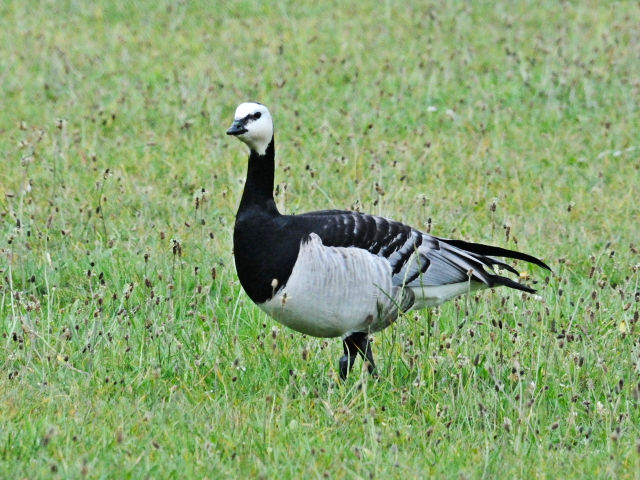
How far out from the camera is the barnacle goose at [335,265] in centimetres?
541

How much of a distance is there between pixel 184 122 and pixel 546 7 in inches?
225

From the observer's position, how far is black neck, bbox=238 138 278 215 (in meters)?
5.70

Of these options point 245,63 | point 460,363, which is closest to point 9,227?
point 460,363

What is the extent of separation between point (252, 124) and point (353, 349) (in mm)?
1270

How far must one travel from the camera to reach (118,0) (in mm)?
13805

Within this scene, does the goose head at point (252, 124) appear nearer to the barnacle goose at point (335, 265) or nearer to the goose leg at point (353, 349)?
the barnacle goose at point (335, 265)

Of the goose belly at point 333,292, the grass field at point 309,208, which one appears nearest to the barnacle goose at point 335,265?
the goose belly at point 333,292

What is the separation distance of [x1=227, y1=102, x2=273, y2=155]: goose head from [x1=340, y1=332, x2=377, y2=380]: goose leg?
1.12 m

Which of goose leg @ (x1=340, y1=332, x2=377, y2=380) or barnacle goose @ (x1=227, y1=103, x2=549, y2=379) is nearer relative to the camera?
barnacle goose @ (x1=227, y1=103, x2=549, y2=379)

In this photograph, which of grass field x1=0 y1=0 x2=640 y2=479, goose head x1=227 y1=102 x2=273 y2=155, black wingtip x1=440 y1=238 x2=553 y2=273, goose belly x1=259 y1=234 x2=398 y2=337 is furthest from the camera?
black wingtip x1=440 y1=238 x2=553 y2=273

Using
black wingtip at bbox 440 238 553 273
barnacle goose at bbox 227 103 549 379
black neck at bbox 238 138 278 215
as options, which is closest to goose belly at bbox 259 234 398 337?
barnacle goose at bbox 227 103 549 379

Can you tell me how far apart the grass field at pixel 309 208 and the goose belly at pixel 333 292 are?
227 mm

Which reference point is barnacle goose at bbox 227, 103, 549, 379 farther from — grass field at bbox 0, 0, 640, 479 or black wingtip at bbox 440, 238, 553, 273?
grass field at bbox 0, 0, 640, 479

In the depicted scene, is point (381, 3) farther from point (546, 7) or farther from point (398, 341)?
point (398, 341)
